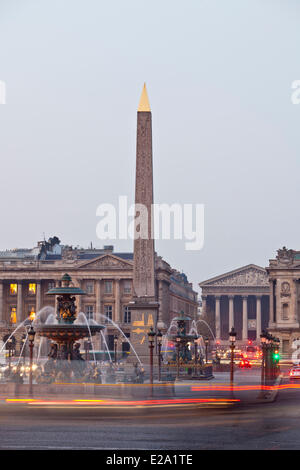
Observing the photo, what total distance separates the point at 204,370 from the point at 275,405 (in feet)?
81.7

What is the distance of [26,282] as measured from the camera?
498 ft

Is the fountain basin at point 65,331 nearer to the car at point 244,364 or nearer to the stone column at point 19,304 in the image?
the car at point 244,364

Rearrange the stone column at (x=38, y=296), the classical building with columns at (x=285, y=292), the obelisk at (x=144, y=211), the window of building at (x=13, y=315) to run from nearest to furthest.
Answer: the obelisk at (x=144, y=211) < the classical building with columns at (x=285, y=292) < the stone column at (x=38, y=296) < the window of building at (x=13, y=315)

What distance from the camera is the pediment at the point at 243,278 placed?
195 meters

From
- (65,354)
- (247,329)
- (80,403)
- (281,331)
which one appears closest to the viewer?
(80,403)

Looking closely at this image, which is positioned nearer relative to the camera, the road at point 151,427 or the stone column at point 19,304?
the road at point 151,427

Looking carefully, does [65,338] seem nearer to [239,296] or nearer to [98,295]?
[98,295]

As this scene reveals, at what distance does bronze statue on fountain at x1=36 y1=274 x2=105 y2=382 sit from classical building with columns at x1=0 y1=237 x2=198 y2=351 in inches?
4054

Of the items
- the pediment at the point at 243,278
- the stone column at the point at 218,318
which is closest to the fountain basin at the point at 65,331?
the stone column at the point at 218,318

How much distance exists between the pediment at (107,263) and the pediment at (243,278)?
50.1 metres

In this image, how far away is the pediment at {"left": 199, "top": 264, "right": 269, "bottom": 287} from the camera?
639ft
